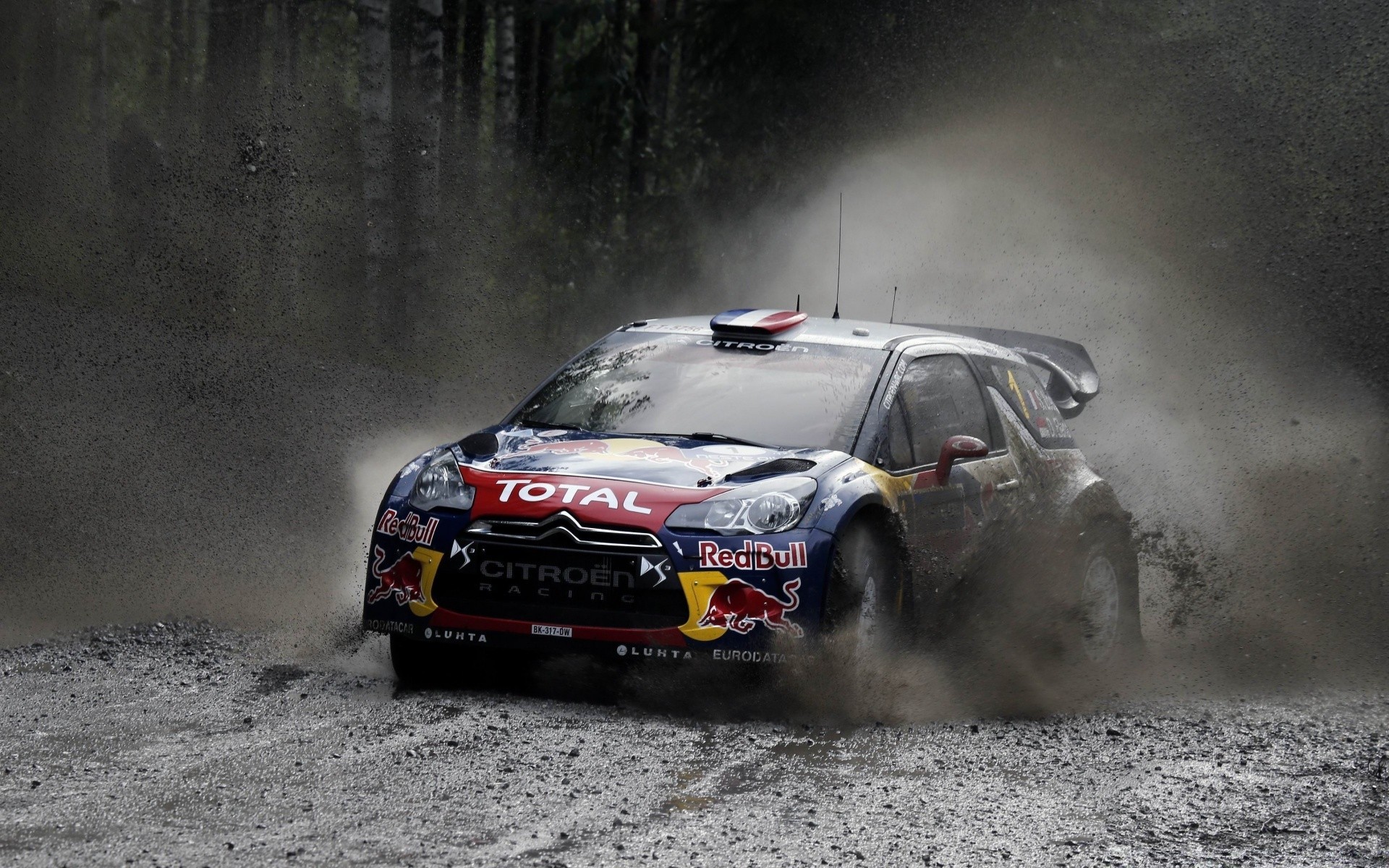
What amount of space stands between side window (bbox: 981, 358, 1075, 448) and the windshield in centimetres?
101

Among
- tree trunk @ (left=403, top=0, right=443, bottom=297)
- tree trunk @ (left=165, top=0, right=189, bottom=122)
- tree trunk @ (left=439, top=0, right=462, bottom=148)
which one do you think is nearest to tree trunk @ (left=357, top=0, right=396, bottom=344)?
tree trunk @ (left=403, top=0, right=443, bottom=297)

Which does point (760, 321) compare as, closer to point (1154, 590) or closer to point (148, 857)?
point (1154, 590)

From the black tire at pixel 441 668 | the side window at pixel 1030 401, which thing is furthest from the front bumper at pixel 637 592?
the side window at pixel 1030 401

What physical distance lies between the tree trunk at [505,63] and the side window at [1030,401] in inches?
449

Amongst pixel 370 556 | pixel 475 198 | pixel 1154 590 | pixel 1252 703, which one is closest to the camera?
pixel 370 556

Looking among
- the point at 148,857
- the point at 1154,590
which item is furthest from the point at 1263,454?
the point at 148,857

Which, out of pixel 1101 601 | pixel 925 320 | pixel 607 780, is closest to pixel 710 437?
pixel 607 780

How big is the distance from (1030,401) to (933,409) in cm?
115

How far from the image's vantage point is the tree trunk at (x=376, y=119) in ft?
51.0

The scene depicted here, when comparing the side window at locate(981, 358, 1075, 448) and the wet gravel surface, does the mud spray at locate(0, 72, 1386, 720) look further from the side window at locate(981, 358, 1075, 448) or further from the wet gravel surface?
the side window at locate(981, 358, 1075, 448)

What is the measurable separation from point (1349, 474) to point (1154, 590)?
3791mm

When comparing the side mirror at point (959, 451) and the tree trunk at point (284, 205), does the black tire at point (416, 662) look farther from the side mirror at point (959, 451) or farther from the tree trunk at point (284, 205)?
the tree trunk at point (284, 205)

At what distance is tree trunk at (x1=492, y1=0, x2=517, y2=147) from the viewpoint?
18.6m

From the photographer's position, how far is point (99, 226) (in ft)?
56.6
